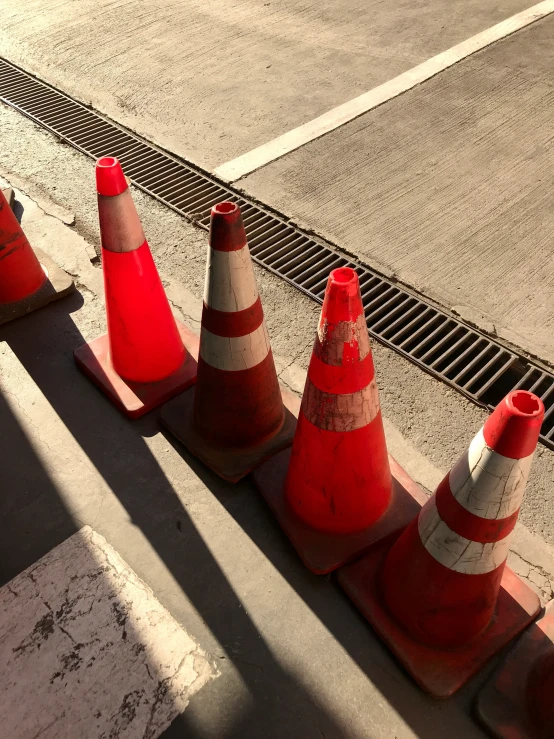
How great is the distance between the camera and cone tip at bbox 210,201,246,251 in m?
1.83

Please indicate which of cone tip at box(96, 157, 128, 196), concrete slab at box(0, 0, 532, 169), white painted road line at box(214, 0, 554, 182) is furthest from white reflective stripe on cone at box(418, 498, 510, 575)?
concrete slab at box(0, 0, 532, 169)

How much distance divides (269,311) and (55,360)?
3.67ft

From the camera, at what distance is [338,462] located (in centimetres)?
190

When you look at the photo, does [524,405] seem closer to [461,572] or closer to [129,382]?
[461,572]

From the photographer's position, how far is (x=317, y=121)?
450 cm

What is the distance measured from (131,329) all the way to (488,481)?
1631 millimetres

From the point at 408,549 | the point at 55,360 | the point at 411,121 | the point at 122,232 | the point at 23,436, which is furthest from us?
the point at 411,121

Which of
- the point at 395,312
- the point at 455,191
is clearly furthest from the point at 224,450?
the point at 455,191

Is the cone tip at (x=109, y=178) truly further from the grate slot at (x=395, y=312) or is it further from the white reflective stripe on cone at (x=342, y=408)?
the grate slot at (x=395, y=312)

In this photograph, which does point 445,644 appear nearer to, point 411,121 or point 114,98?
point 411,121

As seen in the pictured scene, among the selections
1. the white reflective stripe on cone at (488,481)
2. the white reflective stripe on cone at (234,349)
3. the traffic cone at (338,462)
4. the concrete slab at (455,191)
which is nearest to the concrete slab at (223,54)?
the concrete slab at (455,191)

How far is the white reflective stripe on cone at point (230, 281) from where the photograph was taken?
1.90 metres

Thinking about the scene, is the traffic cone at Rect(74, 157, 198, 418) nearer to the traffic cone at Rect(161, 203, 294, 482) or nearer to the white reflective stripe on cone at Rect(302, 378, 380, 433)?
the traffic cone at Rect(161, 203, 294, 482)

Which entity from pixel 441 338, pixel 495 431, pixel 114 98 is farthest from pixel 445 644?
pixel 114 98
